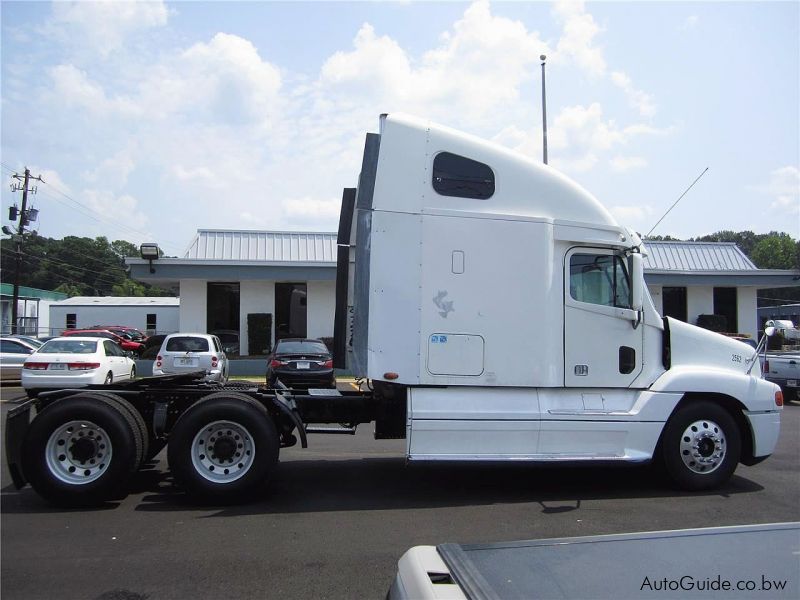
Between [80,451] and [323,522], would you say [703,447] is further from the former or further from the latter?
[80,451]

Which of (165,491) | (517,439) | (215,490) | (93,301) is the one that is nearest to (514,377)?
(517,439)

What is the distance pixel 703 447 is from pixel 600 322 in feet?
5.99

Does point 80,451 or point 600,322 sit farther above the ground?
point 600,322

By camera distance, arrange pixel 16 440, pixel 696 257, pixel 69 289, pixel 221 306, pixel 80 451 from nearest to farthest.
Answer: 1. pixel 16 440
2. pixel 80 451
3. pixel 696 257
4. pixel 221 306
5. pixel 69 289

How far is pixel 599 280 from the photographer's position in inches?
276

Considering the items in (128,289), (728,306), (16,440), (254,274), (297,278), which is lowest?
(16,440)

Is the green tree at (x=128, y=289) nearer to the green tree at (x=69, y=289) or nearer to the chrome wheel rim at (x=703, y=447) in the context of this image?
the green tree at (x=69, y=289)

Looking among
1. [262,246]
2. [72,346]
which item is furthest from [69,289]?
[72,346]

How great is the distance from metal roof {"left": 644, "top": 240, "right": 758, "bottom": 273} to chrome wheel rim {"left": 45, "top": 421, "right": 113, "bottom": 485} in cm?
2546

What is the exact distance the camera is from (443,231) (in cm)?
664

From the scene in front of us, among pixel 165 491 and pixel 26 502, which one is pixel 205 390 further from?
pixel 26 502

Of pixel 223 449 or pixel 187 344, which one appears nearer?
pixel 223 449

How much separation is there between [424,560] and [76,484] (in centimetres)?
526

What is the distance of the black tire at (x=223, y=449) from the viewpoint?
629 centimetres
